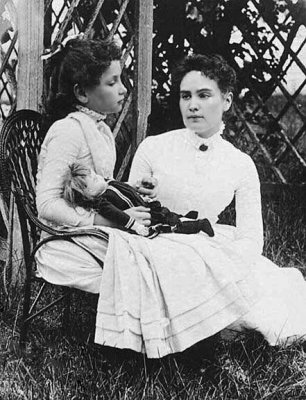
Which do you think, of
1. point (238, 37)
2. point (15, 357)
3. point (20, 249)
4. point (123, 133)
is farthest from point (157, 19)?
point (15, 357)

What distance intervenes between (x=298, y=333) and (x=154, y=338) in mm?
869

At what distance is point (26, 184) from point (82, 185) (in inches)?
22.1

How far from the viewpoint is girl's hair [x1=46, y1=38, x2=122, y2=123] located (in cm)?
333

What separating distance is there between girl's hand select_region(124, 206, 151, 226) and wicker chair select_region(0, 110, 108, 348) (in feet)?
0.57

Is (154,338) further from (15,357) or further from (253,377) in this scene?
(15,357)

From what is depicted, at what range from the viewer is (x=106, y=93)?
11.0 ft

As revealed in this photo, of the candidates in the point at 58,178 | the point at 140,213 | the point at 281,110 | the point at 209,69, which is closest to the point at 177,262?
the point at 140,213

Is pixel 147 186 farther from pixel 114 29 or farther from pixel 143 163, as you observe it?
pixel 114 29

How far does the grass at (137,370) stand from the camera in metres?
2.91

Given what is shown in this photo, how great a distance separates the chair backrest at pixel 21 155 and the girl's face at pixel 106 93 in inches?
13.7

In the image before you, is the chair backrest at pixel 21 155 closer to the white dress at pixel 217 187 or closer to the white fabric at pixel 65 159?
the white fabric at pixel 65 159

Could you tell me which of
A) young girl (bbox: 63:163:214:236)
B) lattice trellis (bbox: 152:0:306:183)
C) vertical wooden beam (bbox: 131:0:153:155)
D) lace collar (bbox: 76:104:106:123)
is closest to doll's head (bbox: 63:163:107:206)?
young girl (bbox: 63:163:214:236)

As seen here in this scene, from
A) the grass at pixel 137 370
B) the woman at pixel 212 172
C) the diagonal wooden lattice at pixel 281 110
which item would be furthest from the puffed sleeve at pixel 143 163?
the diagonal wooden lattice at pixel 281 110

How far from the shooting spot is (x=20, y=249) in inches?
164
